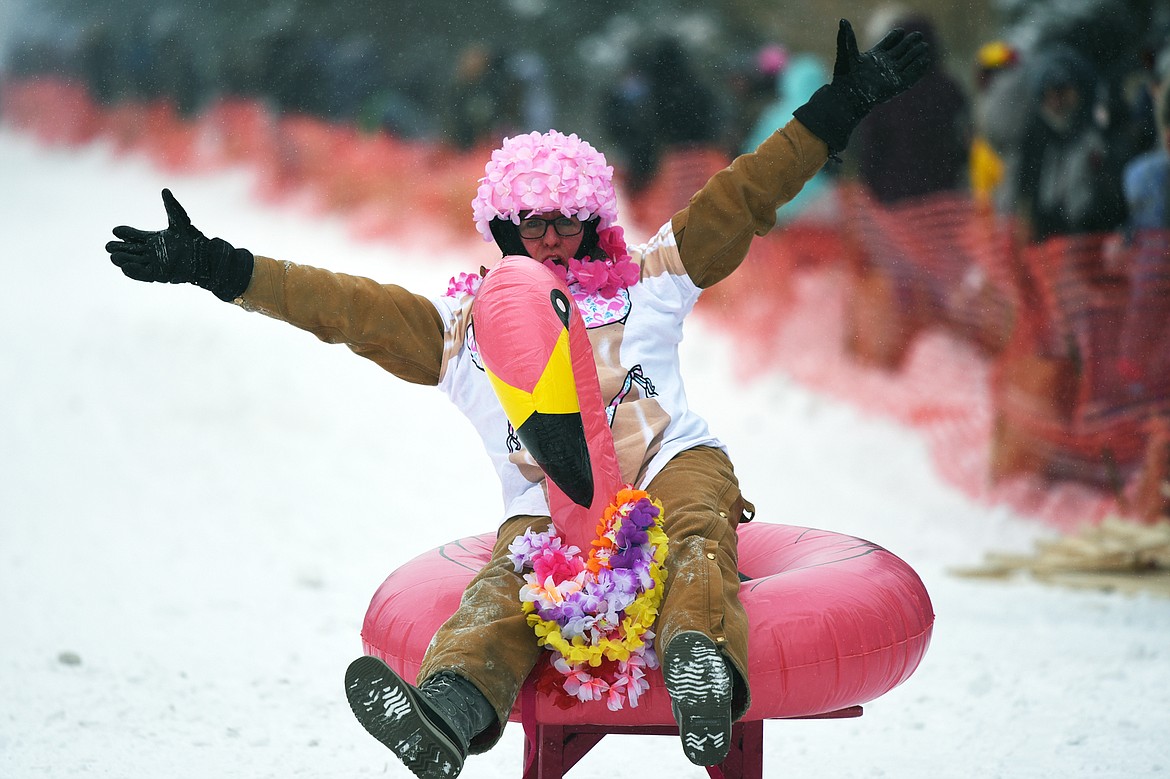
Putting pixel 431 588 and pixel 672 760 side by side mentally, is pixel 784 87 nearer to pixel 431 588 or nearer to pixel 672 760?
pixel 672 760

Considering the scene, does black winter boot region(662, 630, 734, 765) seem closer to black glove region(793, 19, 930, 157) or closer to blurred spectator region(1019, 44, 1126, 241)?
black glove region(793, 19, 930, 157)

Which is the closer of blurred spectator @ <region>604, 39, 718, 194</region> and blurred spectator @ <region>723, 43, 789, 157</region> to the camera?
blurred spectator @ <region>723, 43, 789, 157</region>

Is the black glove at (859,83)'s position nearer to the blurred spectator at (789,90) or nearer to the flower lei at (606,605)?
the flower lei at (606,605)

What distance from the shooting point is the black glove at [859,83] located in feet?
8.52

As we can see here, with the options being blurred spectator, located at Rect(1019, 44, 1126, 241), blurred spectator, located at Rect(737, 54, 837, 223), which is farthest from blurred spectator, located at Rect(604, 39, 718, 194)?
blurred spectator, located at Rect(1019, 44, 1126, 241)

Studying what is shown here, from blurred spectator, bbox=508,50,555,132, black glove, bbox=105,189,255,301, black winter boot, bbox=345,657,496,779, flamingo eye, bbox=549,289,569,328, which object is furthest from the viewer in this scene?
blurred spectator, bbox=508,50,555,132

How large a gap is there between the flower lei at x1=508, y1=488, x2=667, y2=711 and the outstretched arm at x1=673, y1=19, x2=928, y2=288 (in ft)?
2.14

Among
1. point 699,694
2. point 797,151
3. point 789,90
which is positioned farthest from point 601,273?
point 789,90

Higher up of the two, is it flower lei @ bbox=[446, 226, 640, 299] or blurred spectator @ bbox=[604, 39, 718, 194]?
blurred spectator @ bbox=[604, 39, 718, 194]

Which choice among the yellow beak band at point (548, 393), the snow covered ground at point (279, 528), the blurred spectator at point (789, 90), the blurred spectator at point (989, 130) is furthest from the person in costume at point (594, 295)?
the blurred spectator at point (789, 90)

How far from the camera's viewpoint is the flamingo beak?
7.34 ft

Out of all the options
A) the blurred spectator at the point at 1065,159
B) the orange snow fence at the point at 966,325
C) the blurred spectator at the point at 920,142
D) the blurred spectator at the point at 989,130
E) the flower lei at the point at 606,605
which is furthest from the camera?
the blurred spectator at the point at 920,142

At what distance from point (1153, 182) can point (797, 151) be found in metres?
3.67

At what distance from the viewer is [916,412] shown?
6.43 meters
